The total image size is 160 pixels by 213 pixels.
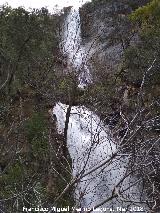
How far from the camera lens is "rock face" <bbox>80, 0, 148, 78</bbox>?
22.6m

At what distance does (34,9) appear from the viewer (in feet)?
53.0

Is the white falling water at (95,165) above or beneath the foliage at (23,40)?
beneath

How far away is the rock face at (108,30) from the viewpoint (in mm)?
22625

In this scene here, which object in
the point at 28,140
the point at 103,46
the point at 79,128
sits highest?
the point at 103,46

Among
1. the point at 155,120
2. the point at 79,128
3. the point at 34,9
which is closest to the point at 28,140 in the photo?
the point at 79,128

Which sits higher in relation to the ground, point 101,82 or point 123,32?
point 123,32

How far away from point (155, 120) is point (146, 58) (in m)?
12.9

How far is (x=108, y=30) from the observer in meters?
26.4

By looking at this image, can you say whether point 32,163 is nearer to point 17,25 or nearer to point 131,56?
point 17,25

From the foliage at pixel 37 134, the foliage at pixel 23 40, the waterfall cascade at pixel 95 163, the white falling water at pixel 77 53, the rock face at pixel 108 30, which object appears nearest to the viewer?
the waterfall cascade at pixel 95 163

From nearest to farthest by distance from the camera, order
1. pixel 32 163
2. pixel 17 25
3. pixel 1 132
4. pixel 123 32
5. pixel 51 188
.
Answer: pixel 51 188 → pixel 32 163 → pixel 1 132 → pixel 17 25 → pixel 123 32

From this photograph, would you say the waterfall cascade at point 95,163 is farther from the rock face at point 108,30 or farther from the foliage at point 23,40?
the rock face at point 108,30

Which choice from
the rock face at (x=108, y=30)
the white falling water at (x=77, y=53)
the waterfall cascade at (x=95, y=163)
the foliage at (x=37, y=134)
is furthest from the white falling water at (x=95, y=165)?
the rock face at (x=108, y=30)

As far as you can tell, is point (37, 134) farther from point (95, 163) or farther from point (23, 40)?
point (23, 40)
